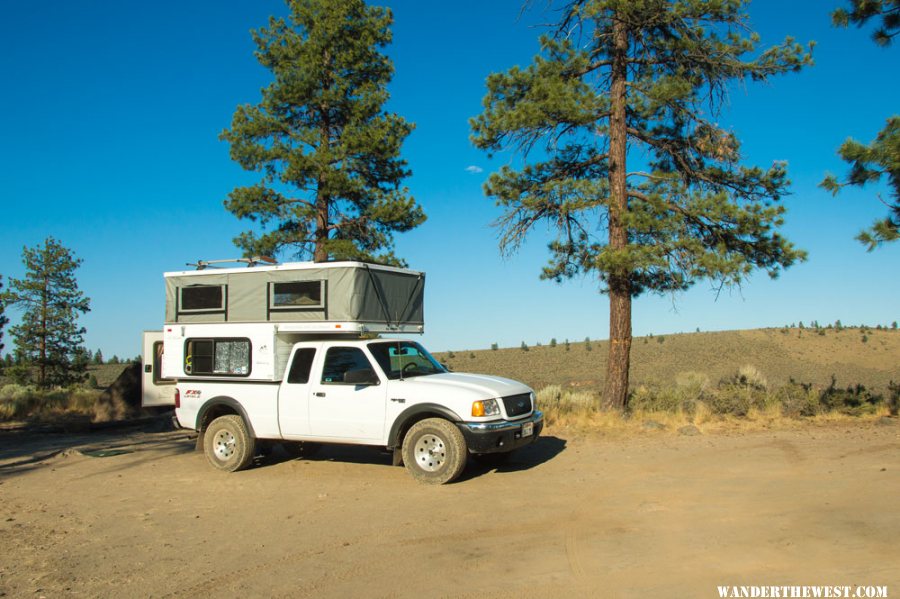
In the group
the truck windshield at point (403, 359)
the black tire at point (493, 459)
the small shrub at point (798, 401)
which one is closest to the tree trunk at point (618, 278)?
the small shrub at point (798, 401)

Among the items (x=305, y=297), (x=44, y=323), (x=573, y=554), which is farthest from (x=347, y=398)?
(x=44, y=323)

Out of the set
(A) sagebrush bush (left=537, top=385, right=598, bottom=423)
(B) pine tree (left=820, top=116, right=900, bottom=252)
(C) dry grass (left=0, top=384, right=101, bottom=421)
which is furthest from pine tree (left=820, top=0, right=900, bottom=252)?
(C) dry grass (left=0, top=384, right=101, bottom=421)

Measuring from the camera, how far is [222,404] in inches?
416

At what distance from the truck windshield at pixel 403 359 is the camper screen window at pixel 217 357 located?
2102mm

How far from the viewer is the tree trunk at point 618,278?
14562 mm

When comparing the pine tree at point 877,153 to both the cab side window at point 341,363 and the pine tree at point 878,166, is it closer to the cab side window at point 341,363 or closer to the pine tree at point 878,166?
the pine tree at point 878,166

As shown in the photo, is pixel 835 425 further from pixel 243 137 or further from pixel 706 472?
pixel 243 137

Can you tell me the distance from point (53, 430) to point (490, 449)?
13001mm

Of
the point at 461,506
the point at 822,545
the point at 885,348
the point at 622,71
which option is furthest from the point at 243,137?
the point at 885,348

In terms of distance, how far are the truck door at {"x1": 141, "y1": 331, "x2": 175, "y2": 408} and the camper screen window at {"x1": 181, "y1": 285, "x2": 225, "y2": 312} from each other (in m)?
2.51

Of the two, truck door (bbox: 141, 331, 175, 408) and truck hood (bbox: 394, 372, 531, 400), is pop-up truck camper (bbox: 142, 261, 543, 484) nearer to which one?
truck hood (bbox: 394, 372, 531, 400)

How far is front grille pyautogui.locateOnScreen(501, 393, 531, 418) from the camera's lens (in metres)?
9.16

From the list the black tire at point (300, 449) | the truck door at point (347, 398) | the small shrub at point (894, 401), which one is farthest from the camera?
the small shrub at point (894, 401)

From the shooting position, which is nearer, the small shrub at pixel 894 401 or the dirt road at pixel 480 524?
the dirt road at pixel 480 524
